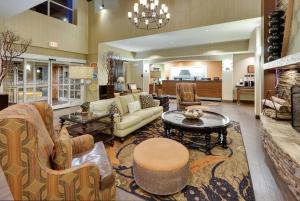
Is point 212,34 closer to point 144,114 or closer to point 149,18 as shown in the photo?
point 149,18

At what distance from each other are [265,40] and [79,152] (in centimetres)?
500

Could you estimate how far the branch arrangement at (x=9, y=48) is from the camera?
16.0 ft

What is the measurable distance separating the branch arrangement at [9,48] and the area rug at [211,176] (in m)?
4.05

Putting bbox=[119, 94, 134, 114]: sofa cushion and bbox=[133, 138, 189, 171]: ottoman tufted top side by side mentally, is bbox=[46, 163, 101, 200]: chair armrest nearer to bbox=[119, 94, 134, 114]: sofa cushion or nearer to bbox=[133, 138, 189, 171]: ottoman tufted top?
bbox=[133, 138, 189, 171]: ottoman tufted top

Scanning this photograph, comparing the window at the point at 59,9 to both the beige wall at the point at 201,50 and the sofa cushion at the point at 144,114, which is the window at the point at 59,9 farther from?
the sofa cushion at the point at 144,114

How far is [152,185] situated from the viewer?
1.97m

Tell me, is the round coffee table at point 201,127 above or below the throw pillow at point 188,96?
below

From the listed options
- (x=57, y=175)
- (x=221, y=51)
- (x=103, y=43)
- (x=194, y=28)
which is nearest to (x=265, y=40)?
(x=194, y=28)

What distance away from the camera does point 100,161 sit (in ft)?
5.97

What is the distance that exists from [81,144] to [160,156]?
936 mm

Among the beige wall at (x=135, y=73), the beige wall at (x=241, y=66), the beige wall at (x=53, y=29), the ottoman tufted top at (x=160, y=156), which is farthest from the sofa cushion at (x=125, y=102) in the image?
the beige wall at (x=135, y=73)

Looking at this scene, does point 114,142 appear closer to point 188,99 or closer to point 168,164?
point 168,164

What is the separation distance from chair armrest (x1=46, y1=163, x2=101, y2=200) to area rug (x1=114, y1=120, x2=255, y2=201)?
71cm

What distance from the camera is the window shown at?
7.21 m
